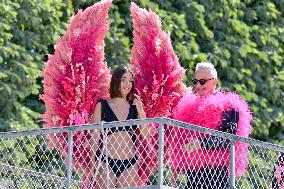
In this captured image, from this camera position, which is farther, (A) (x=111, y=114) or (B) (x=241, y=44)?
(B) (x=241, y=44)

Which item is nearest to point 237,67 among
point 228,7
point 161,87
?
point 228,7

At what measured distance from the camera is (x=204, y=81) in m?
12.2

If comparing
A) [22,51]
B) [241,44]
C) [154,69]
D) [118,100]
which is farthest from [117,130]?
[241,44]

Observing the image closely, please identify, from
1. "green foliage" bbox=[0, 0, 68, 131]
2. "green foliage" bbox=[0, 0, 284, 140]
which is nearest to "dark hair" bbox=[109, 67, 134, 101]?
"green foliage" bbox=[0, 0, 68, 131]

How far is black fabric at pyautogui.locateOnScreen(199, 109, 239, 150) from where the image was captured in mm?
11734

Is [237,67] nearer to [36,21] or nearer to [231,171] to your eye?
[36,21]

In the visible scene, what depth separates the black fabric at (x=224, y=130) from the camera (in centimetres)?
1173

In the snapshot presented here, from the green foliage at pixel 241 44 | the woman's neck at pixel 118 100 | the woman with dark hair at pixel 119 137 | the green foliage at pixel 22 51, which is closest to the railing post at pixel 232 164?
the woman with dark hair at pixel 119 137

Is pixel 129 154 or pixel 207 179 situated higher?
pixel 129 154

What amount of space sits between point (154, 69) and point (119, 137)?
1077 millimetres

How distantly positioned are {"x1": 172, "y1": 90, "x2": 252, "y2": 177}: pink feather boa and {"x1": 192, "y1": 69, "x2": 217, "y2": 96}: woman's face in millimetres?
53

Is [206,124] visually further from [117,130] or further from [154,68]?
[154,68]

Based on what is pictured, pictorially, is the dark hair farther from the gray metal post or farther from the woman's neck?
the gray metal post

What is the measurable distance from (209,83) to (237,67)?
1108 centimetres
